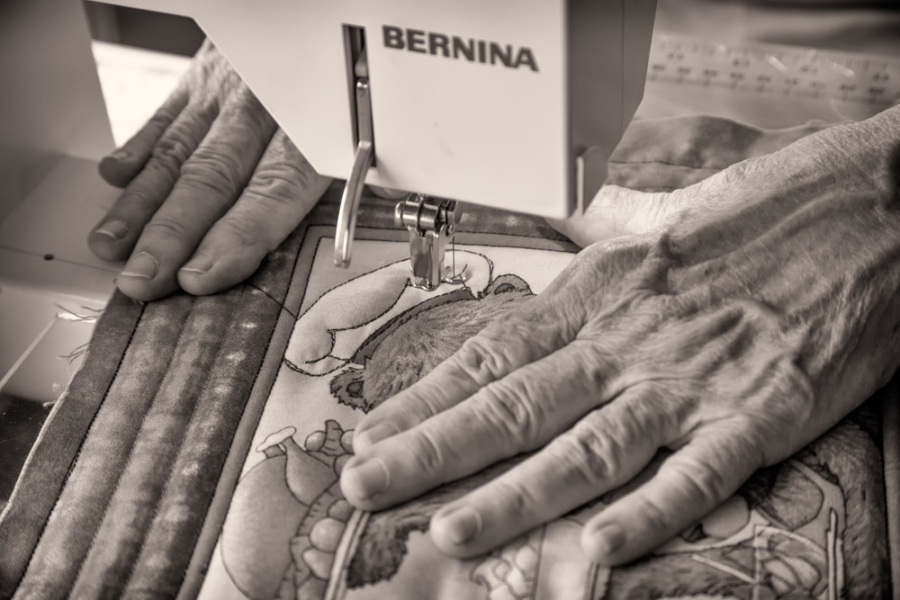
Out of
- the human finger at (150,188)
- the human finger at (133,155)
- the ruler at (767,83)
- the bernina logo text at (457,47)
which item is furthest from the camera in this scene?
the ruler at (767,83)

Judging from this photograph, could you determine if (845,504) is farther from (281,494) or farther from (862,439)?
(281,494)

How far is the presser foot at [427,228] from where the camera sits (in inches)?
41.0

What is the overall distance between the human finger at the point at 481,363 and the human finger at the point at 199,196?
48 cm

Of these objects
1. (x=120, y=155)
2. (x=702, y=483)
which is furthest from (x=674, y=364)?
(x=120, y=155)

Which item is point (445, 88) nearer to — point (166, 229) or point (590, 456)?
point (590, 456)

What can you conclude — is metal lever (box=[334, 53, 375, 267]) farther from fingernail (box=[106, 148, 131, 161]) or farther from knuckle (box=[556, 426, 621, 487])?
fingernail (box=[106, 148, 131, 161])

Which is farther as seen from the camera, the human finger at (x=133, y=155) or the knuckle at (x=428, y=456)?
the human finger at (x=133, y=155)

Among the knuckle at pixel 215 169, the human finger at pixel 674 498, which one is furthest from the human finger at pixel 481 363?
the knuckle at pixel 215 169

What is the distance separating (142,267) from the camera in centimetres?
138

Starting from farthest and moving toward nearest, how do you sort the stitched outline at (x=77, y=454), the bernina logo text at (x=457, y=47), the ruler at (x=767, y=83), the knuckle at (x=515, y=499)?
the ruler at (x=767, y=83) → the stitched outline at (x=77, y=454) → the knuckle at (x=515, y=499) → the bernina logo text at (x=457, y=47)

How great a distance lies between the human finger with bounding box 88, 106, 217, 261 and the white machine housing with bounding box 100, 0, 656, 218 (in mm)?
527

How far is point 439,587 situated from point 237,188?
86cm

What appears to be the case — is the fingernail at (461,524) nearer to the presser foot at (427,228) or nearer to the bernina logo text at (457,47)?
the presser foot at (427,228)

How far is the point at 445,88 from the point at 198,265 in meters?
0.61
